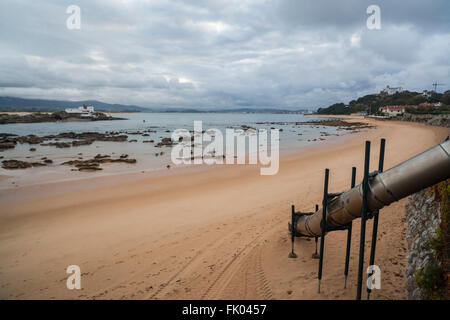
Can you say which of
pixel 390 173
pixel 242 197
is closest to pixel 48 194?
pixel 242 197

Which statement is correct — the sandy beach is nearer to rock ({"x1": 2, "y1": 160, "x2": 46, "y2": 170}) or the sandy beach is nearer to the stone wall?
the stone wall

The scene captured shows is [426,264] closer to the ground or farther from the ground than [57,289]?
farther from the ground

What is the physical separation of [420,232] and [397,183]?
3569mm

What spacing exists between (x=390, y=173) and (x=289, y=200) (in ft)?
27.5

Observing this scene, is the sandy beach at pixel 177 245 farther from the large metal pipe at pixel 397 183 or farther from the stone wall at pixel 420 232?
the large metal pipe at pixel 397 183

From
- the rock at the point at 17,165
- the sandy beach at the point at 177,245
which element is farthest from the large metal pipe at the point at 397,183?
the rock at the point at 17,165

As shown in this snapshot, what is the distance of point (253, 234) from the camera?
8805mm

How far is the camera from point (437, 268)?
13.4 ft

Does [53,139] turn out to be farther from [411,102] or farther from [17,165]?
[411,102]

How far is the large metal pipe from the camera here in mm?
3336

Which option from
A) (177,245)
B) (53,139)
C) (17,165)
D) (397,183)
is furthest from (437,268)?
(53,139)

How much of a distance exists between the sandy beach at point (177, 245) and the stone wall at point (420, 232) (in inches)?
18.3

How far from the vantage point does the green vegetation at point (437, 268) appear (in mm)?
3954
